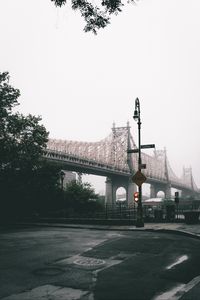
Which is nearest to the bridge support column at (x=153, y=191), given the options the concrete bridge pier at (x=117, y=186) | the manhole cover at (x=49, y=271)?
the concrete bridge pier at (x=117, y=186)

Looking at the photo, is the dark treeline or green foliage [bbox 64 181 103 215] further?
green foliage [bbox 64 181 103 215]

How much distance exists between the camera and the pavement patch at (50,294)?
5508mm

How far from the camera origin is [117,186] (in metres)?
88.0

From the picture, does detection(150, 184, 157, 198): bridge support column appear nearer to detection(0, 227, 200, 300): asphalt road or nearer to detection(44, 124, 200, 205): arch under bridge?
detection(44, 124, 200, 205): arch under bridge

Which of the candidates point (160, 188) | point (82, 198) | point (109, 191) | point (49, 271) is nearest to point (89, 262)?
point (49, 271)

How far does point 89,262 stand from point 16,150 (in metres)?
22.5

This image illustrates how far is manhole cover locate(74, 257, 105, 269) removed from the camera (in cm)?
814

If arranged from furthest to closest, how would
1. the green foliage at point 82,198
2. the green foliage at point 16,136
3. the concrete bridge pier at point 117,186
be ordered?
the concrete bridge pier at point 117,186, the green foliage at point 82,198, the green foliage at point 16,136

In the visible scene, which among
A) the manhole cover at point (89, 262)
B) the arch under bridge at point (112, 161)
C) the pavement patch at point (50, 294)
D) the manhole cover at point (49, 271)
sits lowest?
the pavement patch at point (50, 294)

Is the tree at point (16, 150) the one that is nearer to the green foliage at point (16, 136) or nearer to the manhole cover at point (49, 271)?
the green foliage at point (16, 136)

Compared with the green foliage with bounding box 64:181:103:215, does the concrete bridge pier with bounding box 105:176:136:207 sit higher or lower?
higher

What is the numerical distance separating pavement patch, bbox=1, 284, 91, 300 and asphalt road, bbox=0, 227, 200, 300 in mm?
112

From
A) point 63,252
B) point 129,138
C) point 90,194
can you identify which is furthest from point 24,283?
point 129,138

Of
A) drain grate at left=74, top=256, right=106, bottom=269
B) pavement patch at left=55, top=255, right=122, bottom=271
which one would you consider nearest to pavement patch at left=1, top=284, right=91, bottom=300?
pavement patch at left=55, top=255, right=122, bottom=271
